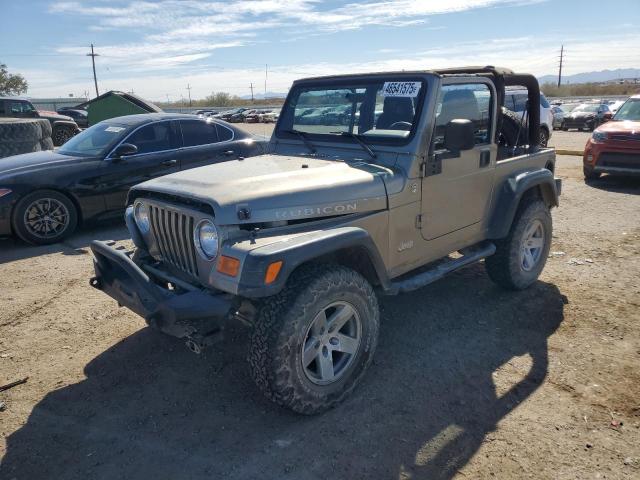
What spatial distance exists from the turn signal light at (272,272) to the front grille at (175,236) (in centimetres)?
62

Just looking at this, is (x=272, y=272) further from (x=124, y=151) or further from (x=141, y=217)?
(x=124, y=151)

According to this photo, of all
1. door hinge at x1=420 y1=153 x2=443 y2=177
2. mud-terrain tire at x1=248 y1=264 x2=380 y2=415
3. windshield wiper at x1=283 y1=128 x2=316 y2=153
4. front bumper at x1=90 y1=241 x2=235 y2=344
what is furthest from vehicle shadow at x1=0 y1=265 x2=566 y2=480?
windshield wiper at x1=283 y1=128 x2=316 y2=153

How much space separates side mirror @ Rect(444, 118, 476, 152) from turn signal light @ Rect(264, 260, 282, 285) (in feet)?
5.13

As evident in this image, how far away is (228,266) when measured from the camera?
8.71 feet

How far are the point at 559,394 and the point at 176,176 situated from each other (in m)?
2.93

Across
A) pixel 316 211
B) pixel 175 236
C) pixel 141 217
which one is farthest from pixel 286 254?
pixel 141 217

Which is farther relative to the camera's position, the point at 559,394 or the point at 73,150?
the point at 73,150

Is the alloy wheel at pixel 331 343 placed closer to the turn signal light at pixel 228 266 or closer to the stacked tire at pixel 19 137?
the turn signal light at pixel 228 266

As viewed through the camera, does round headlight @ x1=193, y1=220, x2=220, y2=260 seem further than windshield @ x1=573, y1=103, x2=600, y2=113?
No

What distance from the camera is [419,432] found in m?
2.85

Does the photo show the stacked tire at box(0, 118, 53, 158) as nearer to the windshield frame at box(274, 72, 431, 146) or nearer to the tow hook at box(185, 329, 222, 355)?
the windshield frame at box(274, 72, 431, 146)

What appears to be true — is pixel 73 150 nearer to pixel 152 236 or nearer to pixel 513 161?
pixel 152 236

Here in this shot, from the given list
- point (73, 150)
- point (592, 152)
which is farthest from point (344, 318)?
point (592, 152)

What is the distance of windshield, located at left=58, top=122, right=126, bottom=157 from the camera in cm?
684
